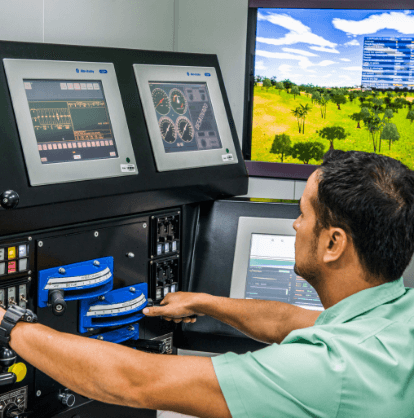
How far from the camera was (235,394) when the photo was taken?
0.89 metres

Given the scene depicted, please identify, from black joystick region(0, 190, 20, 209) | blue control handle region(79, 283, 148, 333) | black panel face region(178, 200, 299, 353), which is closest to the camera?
black joystick region(0, 190, 20, 209)

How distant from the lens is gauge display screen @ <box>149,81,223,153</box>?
1521mm

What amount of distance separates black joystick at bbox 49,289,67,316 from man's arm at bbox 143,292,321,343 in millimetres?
357

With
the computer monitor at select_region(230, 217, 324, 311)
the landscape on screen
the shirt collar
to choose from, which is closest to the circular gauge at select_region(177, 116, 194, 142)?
the computer monitor at select_region(230, 217, 324, 311)

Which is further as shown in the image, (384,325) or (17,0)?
(17,0)

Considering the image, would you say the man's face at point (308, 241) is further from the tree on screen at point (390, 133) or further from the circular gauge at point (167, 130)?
the tree on screen at point (390, 133)

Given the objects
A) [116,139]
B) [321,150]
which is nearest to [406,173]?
[116,139]

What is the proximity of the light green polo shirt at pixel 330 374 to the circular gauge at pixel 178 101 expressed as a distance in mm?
862

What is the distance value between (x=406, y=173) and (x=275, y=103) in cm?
249

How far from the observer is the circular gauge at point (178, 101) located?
157 cm

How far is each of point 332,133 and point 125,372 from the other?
9.09 ft

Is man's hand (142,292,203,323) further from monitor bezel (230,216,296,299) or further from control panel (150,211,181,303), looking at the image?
monitor bezel (230,216,296,299)

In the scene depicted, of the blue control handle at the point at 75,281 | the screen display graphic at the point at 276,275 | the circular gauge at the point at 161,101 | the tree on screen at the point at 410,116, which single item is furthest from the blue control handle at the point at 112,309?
the tree on screen at the point at 410,116

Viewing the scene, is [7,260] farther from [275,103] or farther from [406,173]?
[275,103]
